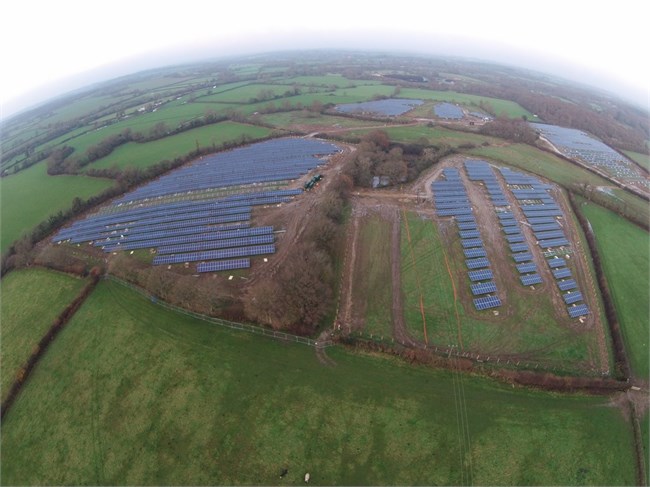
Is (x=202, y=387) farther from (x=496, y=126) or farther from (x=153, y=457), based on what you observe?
(x=496, y=126)

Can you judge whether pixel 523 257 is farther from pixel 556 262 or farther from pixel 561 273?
pixel 561 273

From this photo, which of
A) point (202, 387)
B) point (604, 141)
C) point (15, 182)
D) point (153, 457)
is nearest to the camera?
point (153, 457)

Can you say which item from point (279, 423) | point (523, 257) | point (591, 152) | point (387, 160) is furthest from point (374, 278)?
point (591, 152)

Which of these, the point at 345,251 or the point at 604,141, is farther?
the point at 604,141

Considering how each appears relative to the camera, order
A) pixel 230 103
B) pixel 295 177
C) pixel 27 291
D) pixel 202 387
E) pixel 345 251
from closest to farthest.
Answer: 1. pixel 202 387
2. pixel 27 291
3. pixel 345 251
4. pixel 295 177
5. pixel 230 103

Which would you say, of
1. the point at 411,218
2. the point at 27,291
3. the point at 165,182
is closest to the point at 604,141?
the point at 411,218

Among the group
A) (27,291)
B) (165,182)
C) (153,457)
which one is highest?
(165,182)
